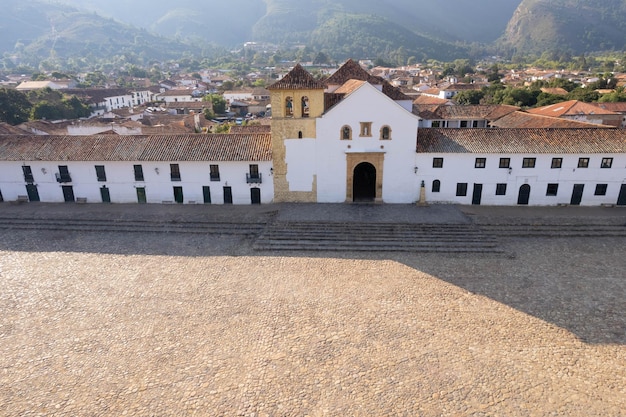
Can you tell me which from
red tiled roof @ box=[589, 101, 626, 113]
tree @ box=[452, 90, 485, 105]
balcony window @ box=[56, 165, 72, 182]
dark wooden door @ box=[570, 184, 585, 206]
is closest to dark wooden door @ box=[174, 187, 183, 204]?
balcony window @ box=[56, 165, 72, 182]

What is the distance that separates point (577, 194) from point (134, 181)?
25815mm

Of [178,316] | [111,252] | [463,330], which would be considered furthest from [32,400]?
[463,330]

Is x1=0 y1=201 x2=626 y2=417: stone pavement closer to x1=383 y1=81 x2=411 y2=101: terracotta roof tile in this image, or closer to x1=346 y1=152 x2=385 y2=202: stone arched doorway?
x1=346 y1=152 x2=385 y2=202: stone arched doorway

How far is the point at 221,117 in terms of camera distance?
69.7 meters

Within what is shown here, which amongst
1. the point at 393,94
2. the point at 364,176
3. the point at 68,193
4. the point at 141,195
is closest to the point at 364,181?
the point at 364,176

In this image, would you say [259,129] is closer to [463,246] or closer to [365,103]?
[365,103]

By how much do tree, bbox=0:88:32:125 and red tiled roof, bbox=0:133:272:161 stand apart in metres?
26.4

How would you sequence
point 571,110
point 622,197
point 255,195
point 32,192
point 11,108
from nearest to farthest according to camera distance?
point 622,197 → point 255,195 → point 32,192 → point 571,110 → point 11,108

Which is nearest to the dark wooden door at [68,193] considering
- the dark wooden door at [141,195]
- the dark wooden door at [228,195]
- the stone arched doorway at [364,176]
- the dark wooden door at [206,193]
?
the dark wooden door at [141,195]

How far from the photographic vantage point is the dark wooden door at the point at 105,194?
26.1 m

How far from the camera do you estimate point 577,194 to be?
79.5 ft

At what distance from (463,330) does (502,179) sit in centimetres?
1303

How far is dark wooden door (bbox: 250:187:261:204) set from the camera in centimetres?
2516

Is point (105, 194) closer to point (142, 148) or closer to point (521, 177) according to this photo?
point (142, 148)
